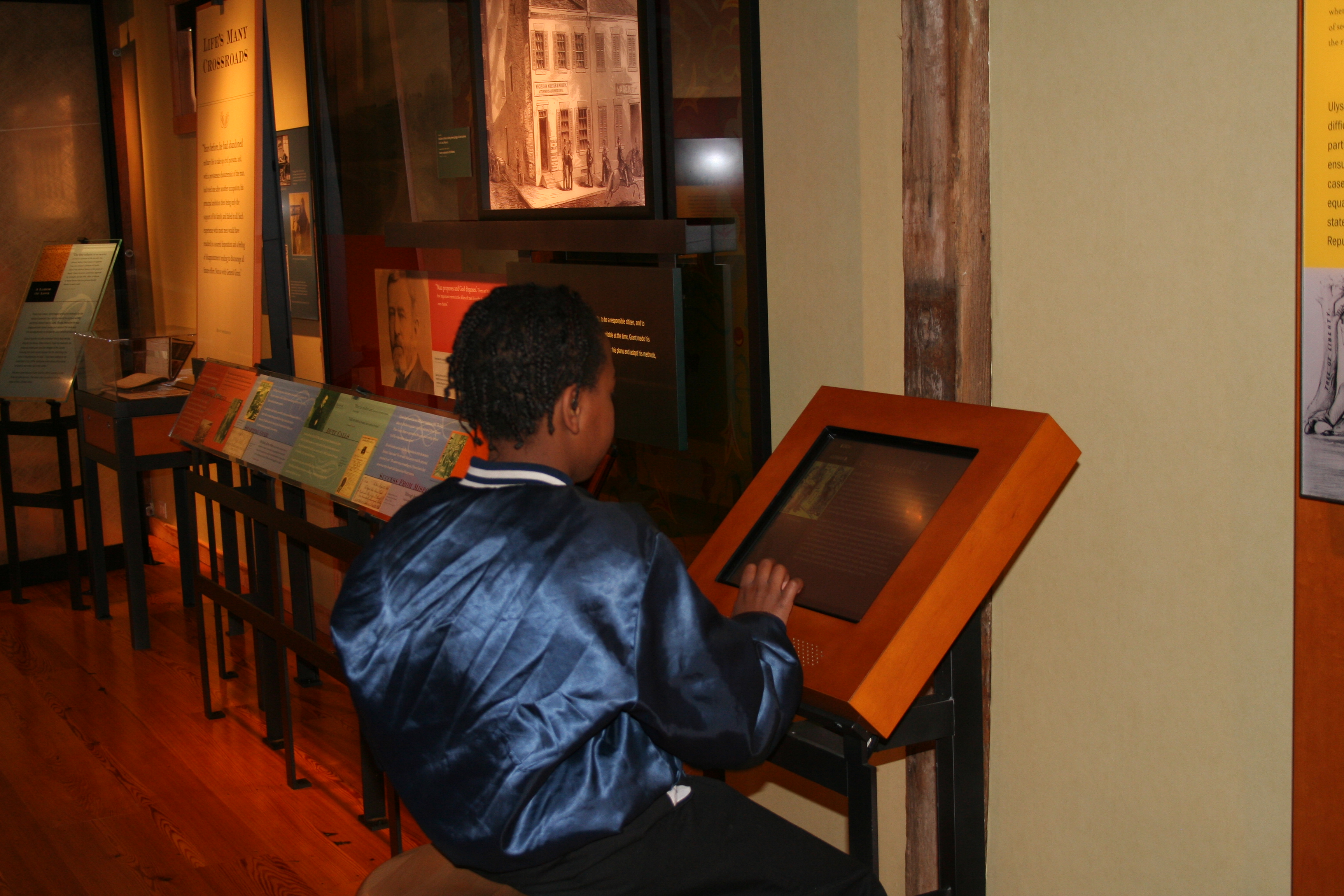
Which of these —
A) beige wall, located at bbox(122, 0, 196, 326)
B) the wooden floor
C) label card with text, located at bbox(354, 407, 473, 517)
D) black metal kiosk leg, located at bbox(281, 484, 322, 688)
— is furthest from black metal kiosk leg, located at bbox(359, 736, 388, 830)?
beige wall, located at bbox(122, 0, 196, 326)

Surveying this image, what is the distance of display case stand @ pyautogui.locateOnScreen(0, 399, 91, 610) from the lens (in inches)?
227

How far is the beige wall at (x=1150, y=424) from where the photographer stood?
1.89 metres

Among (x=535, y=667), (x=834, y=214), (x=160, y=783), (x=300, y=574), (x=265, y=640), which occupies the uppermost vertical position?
(x=834, y=214)

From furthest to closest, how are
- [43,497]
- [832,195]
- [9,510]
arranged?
[43,497], [9,510], [832,195]

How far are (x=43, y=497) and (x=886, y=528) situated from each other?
5.36 meters

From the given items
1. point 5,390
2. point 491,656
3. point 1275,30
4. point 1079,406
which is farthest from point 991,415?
point 5,390

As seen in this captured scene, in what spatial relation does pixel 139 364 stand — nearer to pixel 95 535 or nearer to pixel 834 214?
pixel 95 535

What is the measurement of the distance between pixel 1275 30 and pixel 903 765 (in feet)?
5.43

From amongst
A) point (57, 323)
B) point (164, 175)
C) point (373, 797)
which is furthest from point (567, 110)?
point (164, 175)

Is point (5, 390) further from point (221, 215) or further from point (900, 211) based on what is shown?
point (900, 211)

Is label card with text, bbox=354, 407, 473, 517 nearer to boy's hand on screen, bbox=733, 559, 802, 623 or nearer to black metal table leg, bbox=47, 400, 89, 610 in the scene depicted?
boy's hand on screen, bbox=733, 559, 802, 623

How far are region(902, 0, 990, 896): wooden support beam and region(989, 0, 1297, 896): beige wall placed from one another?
57 millimetres

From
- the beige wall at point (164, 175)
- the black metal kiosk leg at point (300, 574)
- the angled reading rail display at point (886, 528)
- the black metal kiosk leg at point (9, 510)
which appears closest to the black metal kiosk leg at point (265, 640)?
the black metal kiosk leg at point (300, 574)

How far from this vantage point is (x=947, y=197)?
2.21 meters
